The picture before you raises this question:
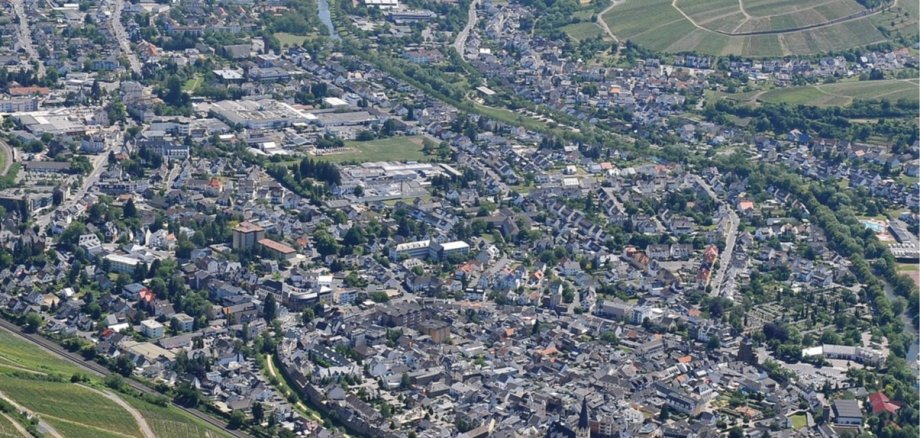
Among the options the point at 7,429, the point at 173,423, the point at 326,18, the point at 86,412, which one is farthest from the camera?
the point at 326,18

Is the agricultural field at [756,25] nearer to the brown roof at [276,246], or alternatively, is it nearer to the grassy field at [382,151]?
the grassy field at [382,151]

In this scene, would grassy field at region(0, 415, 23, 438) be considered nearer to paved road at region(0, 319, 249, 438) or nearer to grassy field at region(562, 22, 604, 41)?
paved road at region(0, 319, 249, 438)

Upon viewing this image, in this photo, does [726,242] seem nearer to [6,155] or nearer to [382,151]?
[382,151]

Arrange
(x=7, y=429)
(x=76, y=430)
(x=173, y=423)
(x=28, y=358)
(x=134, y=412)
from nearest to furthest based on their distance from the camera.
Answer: (x=7, y=429), (x=76, y=430), (x=173, y=423), (x=134, y=412), (x=28, y=358)

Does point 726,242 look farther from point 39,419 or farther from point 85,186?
point 39,419

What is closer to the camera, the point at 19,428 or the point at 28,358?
the point at 19,428

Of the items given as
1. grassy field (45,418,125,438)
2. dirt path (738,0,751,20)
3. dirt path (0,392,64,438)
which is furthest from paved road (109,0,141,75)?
grassy field (45,418,125,438)

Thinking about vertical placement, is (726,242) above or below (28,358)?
below

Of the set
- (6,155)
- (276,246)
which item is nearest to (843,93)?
(276,246)

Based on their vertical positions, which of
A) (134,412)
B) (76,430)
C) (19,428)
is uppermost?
(19,428)
